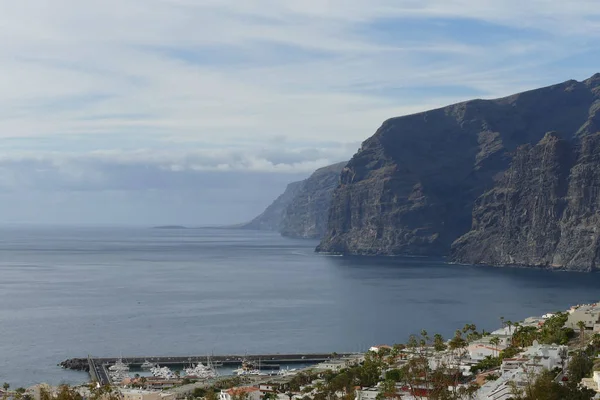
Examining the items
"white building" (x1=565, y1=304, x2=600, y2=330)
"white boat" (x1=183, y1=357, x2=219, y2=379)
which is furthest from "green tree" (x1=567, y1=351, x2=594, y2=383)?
"white boat" (x1=183, y1=357, x2=219, y2=379)

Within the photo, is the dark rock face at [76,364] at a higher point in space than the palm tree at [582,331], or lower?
lower

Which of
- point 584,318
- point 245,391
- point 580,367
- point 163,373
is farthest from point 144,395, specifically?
point 584,318

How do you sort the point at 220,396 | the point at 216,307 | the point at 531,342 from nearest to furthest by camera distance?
the point at 220,396 < the point at 531,342 < the point at 216,307

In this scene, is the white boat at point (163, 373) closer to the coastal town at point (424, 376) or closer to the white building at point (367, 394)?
the coastal town at point (424, 376)

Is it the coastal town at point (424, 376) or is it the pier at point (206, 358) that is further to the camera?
the pier at point (206, 358)

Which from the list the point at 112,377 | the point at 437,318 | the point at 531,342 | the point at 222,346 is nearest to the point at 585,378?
the point at 531,342

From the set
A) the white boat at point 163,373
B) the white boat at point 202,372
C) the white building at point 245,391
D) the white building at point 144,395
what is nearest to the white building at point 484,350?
the white building at point 245,391

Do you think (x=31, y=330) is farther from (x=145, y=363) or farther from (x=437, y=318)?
(x=437, y=318)

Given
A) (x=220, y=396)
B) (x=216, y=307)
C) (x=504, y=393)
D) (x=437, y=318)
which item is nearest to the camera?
(x=504, y=393)
